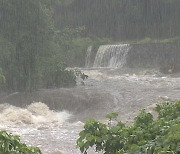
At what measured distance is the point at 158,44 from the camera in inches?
1307

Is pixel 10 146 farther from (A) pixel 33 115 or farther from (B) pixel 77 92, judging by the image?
(B) pixel 77 92

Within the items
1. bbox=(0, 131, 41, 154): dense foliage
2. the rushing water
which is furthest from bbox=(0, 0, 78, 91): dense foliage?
bbox=(0, 131, 41, 154): dense foliage

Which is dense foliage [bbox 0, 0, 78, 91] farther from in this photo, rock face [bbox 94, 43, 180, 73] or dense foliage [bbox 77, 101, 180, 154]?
rock face [bbox 94, 43, 180, 73]

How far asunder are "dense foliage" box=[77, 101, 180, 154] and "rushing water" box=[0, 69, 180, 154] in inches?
161

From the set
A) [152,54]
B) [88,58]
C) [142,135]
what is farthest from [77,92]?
[88,58]

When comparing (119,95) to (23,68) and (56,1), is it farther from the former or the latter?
(56,1)

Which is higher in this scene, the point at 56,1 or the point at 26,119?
the point at 56,1

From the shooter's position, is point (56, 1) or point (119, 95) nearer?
point (119, 95)

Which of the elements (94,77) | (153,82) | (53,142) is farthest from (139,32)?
(53,142)

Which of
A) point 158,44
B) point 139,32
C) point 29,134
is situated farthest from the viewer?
point 139,32

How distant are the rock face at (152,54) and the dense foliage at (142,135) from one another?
2657 centimetres

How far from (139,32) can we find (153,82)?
20.8 metres

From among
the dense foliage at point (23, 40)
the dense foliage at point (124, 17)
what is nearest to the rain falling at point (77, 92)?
the dense foliage at point (23, 40)

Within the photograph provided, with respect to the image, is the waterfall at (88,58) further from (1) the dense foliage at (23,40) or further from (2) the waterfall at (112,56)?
(1) the dense foliage at (23,40)
